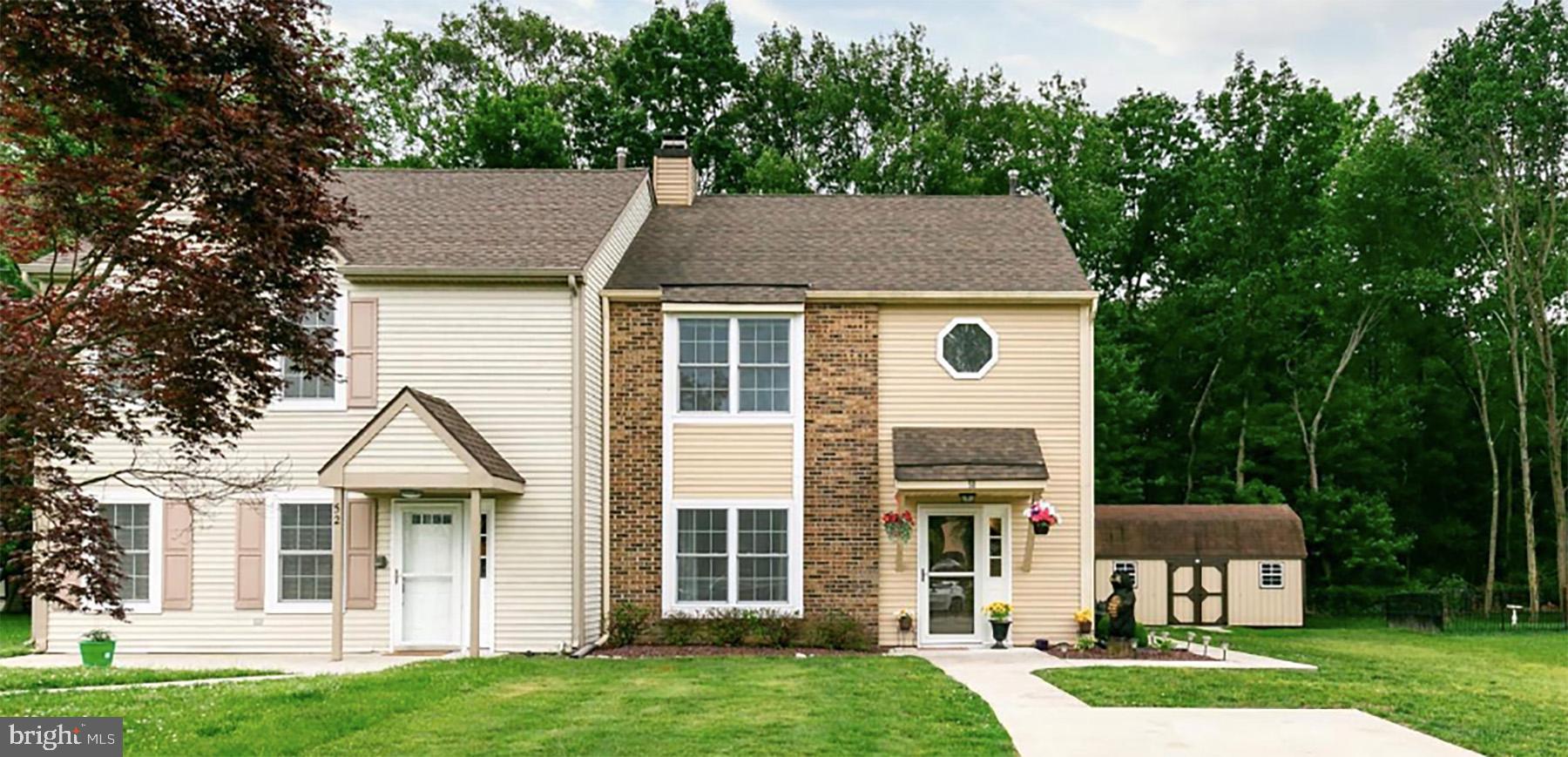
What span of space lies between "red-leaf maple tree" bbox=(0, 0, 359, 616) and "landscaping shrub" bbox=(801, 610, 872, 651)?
10.6 metres

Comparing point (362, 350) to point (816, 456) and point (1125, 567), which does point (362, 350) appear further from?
point (1125, 567)

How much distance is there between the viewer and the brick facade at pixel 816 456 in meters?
20.3

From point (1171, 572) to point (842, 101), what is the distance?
55.9 ft

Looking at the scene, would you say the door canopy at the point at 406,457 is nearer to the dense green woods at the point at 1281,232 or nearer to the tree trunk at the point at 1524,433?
the dense green woods at the point at 1281,232

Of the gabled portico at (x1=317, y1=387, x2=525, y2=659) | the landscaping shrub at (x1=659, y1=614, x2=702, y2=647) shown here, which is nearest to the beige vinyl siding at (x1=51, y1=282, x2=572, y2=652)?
the gabled portico at (x1=317, y1=387, x2=525, y2=659)

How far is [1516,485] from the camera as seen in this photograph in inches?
1556

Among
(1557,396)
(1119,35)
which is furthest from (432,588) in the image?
(1557,396)

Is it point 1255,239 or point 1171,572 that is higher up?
point 1255,239

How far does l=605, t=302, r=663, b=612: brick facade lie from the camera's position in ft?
66.5

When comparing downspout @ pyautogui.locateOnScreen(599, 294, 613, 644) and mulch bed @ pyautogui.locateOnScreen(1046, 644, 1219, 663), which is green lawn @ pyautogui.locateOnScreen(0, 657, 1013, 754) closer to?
mulch bed @ pyautogui.locateOnScreen(1046, 644, 1219, 663)

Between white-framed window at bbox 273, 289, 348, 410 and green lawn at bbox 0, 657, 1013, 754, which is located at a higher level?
white-framed window at bbox 273, 289, 348, 410

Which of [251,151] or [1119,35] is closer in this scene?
[251,151]

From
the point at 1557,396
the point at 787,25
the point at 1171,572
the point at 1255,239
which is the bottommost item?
the point at 1171,572

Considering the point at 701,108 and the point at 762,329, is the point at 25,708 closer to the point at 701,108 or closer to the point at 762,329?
the point at 762,329
